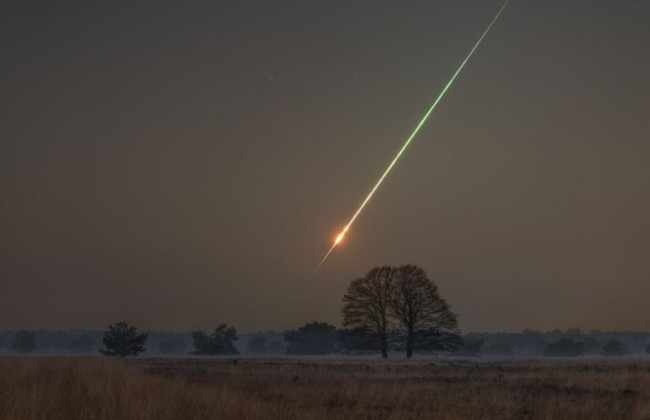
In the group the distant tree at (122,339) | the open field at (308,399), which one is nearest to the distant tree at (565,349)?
the distant tree at (122,339)

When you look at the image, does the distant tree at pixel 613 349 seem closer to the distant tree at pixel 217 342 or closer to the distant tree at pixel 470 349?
the distant tree at pixel 470 349

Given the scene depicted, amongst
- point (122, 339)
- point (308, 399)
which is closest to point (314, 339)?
point (122, 339)

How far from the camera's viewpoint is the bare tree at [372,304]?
3172 inches

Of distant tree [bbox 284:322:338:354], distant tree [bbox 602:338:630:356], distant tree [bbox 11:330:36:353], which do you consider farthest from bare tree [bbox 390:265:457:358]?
distant tree [bbox 11:330:36:353]

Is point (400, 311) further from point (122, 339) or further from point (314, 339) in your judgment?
point (314, 339)

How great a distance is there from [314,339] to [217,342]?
924 inches

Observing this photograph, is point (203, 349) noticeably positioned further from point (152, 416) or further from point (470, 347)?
point (152, 416)

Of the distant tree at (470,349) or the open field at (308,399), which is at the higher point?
the distant tree at (470,349)

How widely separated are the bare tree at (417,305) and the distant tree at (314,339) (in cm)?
6049

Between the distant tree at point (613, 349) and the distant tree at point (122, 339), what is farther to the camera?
the distant tree at point (613, 349)

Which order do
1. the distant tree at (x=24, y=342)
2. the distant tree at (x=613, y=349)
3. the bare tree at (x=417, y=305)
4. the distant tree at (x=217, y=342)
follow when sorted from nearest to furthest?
1. the bare tree at (x=417, y=305)
2. the distant tree at (x=217, y=342)
3. the distant tree at (x=613, y=349)
4. the distant tree at (x=24, y=342)

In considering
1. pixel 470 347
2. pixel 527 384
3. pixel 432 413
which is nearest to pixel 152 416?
pixel 432 413

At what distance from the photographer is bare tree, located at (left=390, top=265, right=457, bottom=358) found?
259ft

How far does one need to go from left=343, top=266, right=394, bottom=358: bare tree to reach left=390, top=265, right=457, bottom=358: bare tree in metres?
0.81
